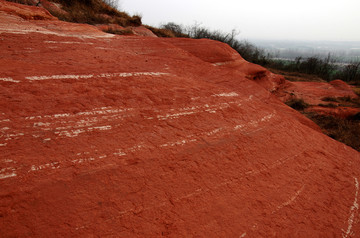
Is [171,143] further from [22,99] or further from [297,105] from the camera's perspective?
[297,105]

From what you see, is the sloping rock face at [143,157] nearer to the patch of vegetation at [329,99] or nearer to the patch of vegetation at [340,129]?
the patch of vegetation at [340,129]

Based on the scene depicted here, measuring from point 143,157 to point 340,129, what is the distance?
708cm

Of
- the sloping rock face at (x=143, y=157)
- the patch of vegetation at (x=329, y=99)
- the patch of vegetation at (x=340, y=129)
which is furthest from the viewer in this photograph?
the patch of vegetation at (x=329, y=99)

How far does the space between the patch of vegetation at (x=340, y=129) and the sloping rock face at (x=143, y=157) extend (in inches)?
97.8

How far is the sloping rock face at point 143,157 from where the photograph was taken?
1732 mm

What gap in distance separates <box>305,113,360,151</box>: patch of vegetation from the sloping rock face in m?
2.48

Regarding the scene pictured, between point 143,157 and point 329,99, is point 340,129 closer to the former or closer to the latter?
point 329,99

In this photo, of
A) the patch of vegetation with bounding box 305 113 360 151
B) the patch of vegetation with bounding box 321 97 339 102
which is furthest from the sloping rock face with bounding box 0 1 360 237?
the patch of vegetation with bounding box 321 97 339 102

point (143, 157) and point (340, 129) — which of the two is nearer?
point (143, 157)

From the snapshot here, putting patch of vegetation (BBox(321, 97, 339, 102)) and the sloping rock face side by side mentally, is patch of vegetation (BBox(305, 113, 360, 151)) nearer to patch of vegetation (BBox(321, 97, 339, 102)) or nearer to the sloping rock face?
the sloping rock face

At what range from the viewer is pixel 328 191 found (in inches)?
113

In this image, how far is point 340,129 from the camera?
6535 millimetres

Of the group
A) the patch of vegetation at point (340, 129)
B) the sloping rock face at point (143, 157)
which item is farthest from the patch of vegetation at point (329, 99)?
the sloping rock face at point (143, 157)

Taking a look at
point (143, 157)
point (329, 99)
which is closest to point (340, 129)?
point (329, 99)
